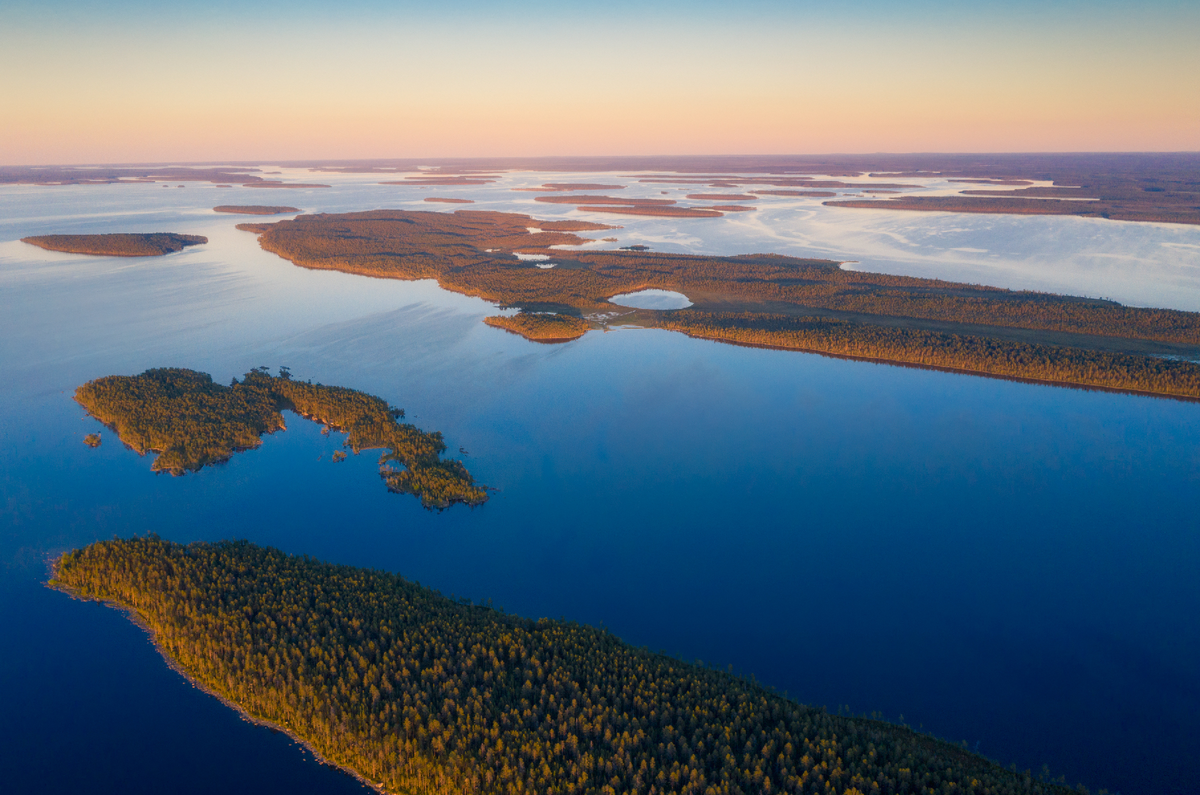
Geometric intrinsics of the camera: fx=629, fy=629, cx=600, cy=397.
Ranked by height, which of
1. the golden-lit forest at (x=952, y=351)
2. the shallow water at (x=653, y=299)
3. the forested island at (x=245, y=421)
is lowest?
the forested island at (x=245, y=421)

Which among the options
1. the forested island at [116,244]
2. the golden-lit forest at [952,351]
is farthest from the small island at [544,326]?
the forested island at [116,244]

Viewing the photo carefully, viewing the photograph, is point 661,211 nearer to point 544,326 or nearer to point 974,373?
point 544,326

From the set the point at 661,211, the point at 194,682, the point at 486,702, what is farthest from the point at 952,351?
the point at 661,211

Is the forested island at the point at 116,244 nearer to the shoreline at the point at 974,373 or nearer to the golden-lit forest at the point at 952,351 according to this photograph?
the golden-lit forest at the point at 952,351

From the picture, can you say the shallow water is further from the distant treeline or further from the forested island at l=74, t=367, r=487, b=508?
the forested island at l=74, t=367, r=487, b=508

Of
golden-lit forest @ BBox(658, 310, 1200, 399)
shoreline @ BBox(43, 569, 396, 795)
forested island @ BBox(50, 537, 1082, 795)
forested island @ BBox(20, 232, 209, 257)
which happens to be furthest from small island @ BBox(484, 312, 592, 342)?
forested island @ BBox(20, 232, 209, 257)

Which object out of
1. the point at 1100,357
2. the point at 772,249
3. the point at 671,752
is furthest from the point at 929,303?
the point at 671,752
